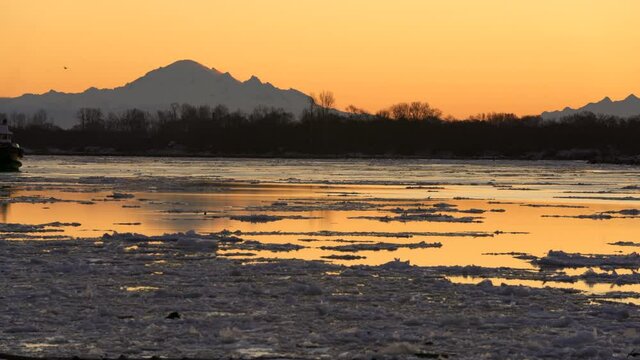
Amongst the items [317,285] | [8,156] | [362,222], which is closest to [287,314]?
[317,285]

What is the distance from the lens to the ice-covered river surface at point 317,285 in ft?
38.5

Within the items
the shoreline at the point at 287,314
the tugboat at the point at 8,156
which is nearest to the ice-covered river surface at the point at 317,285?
the shoreline at the point at 287,314

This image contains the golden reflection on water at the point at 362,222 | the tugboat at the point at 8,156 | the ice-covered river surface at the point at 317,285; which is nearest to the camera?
the ice-covered river surface at the point at 317,285

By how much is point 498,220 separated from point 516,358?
2052 centimetres

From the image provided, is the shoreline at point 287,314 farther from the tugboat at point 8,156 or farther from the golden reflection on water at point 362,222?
the tugboat at point 8,156

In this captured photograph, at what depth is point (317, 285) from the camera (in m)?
16.1

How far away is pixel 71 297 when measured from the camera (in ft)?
47.7

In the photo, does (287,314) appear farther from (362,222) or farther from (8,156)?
(8,156)

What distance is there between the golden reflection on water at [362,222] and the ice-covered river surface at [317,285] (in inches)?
5.1

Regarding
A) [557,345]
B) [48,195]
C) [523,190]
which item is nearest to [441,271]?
[557,345]

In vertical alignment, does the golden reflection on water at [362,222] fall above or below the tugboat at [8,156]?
below

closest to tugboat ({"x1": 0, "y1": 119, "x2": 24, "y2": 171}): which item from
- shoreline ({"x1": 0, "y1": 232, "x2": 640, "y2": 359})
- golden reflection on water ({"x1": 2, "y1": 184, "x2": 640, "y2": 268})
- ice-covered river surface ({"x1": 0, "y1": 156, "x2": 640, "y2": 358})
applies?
golden reflection on water ({"x1": 2, "y1": 184, "x2": 640, "y2": 268})

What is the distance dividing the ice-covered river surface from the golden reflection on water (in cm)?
13

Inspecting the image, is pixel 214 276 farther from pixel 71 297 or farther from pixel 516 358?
pixel 516 358
